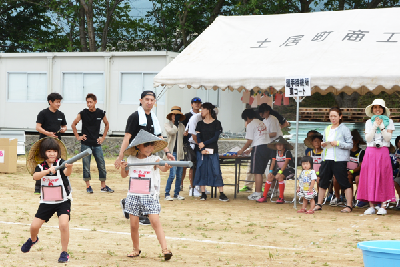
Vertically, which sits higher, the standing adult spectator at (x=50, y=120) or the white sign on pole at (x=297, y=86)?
the white sign on pole at (x=297, y=86)

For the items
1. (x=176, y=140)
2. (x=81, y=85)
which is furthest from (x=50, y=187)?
(x=81, y=85)

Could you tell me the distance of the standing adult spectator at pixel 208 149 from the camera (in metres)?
11.1

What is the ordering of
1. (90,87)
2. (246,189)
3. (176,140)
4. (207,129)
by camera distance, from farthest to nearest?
1. (90,87)
2. (246,189)
3. (176,140)
4. (207,129)

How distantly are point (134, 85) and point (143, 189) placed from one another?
15.5 m

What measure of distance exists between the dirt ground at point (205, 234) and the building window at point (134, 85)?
9794mm

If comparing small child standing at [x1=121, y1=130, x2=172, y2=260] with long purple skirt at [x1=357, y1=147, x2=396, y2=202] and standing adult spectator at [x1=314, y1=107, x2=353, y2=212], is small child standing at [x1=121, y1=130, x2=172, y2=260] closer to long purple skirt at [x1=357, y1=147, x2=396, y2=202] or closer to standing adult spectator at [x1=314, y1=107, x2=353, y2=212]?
standing adult spectator at [x1=314, y1=107, x2=353, y2=212]

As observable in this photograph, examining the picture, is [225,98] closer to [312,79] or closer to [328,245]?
[312,79]

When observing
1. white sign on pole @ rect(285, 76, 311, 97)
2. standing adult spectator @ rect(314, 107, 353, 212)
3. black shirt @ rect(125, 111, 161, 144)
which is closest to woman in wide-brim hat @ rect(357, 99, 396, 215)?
standing adult spectator @ rect(314, 107, 353, 212)

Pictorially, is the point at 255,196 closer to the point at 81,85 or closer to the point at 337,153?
the point at 337,153

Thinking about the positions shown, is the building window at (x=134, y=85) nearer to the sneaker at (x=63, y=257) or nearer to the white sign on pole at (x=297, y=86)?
the white sign on pole at (x=297, y=86)

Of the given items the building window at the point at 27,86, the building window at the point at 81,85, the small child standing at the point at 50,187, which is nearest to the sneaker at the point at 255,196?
the small child standing at the point at 50,187

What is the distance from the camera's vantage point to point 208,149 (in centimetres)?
1113

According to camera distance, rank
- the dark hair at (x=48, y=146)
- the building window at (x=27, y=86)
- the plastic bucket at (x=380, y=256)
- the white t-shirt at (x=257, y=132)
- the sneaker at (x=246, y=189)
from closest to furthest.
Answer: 1. the plastic bucket at (x=380, y=256)
2. the dark hair at (x=48, y=146)
3. the white t-shirt at (x=257, y=132)
4. the sneaker at (x=246, y=189)
5. the building window at (x=27, y=86)

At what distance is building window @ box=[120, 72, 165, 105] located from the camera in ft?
69.6
